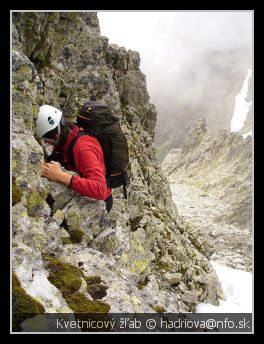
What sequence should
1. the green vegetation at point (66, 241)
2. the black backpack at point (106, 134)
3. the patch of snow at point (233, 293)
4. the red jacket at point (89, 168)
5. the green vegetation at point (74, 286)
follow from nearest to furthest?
the green vegetation at point (74, 286) < the red jacket at point (89, 168) < the black backpack at point (106, 134) < the green vegetation at point (66, 241) < the patch of snow at point (233, 293)

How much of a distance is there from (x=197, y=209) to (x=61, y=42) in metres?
131

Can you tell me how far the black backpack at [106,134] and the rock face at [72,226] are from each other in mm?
1464

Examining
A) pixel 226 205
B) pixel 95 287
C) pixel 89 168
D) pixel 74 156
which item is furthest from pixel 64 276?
pixel 226 205

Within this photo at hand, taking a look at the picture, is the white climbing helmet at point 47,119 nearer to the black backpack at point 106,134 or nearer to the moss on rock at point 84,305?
the black backpack at point 106,134

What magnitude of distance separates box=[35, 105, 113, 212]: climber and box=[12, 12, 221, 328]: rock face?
53 cm

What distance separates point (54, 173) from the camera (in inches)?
471

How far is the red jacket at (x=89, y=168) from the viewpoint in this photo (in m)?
11.5

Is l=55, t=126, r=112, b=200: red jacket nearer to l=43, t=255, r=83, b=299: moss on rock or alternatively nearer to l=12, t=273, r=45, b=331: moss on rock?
l=43, t=255, r=83, b=299: moss on rock

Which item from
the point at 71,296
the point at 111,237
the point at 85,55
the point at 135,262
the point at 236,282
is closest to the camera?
the point at 71,296

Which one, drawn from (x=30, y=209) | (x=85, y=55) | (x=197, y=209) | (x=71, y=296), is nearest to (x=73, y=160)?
(x=30, y=209)

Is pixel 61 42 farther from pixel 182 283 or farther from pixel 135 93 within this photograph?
pixel 135 93

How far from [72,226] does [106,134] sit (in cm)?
339

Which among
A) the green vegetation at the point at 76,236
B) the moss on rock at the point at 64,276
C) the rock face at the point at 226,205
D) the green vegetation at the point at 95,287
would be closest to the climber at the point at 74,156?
the green vegetation at the point at 76,236
